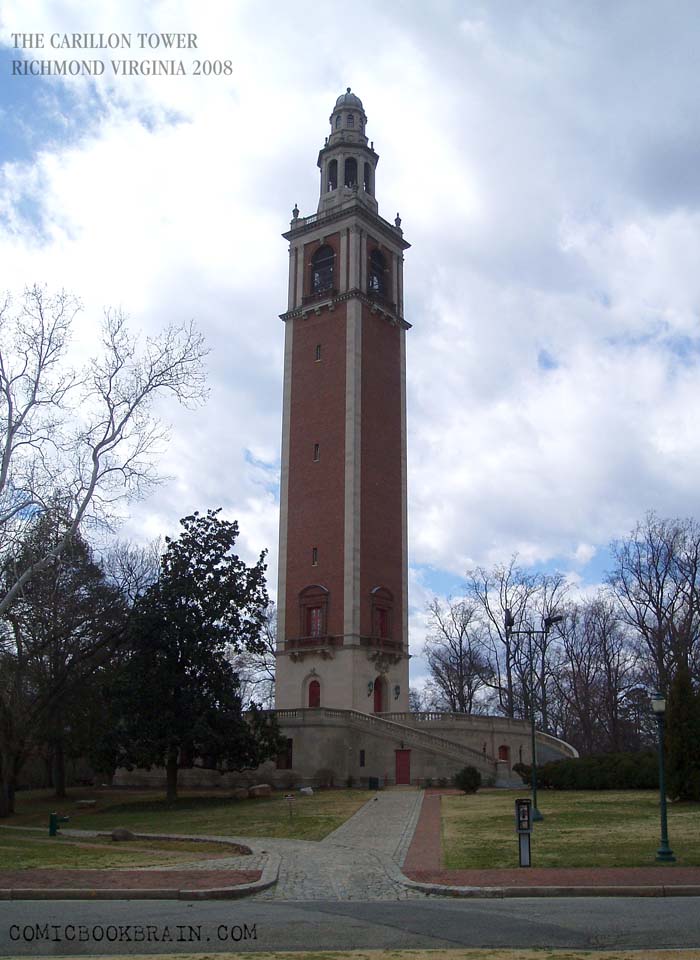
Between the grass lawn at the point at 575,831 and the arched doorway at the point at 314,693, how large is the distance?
63.3 feet

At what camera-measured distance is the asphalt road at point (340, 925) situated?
36.6 feet

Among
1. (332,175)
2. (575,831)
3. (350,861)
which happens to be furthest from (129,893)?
(332,175)

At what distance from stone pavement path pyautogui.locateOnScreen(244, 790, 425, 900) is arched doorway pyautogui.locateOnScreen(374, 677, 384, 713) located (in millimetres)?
23211

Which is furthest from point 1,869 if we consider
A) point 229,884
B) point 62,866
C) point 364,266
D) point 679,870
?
point 364,266

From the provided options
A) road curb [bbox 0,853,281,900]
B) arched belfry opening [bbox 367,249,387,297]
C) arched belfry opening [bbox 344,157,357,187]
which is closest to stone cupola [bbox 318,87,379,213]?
arched belfry opening [bbox 344,157,357,187]

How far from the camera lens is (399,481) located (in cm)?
6119

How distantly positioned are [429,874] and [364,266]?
50.2m

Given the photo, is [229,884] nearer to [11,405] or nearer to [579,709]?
[11,405]

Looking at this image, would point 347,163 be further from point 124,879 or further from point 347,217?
point 124,879

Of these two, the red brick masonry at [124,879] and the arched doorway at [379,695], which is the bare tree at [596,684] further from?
the red brick masonry at [124,879]

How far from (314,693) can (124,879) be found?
→ 3855 centimetres

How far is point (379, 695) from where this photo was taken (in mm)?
55375

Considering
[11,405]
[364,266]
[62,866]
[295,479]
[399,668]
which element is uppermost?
[364,266]

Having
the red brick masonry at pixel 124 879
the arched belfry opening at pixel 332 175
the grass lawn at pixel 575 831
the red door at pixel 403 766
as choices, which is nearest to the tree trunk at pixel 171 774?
the red door at pixel 403 766
